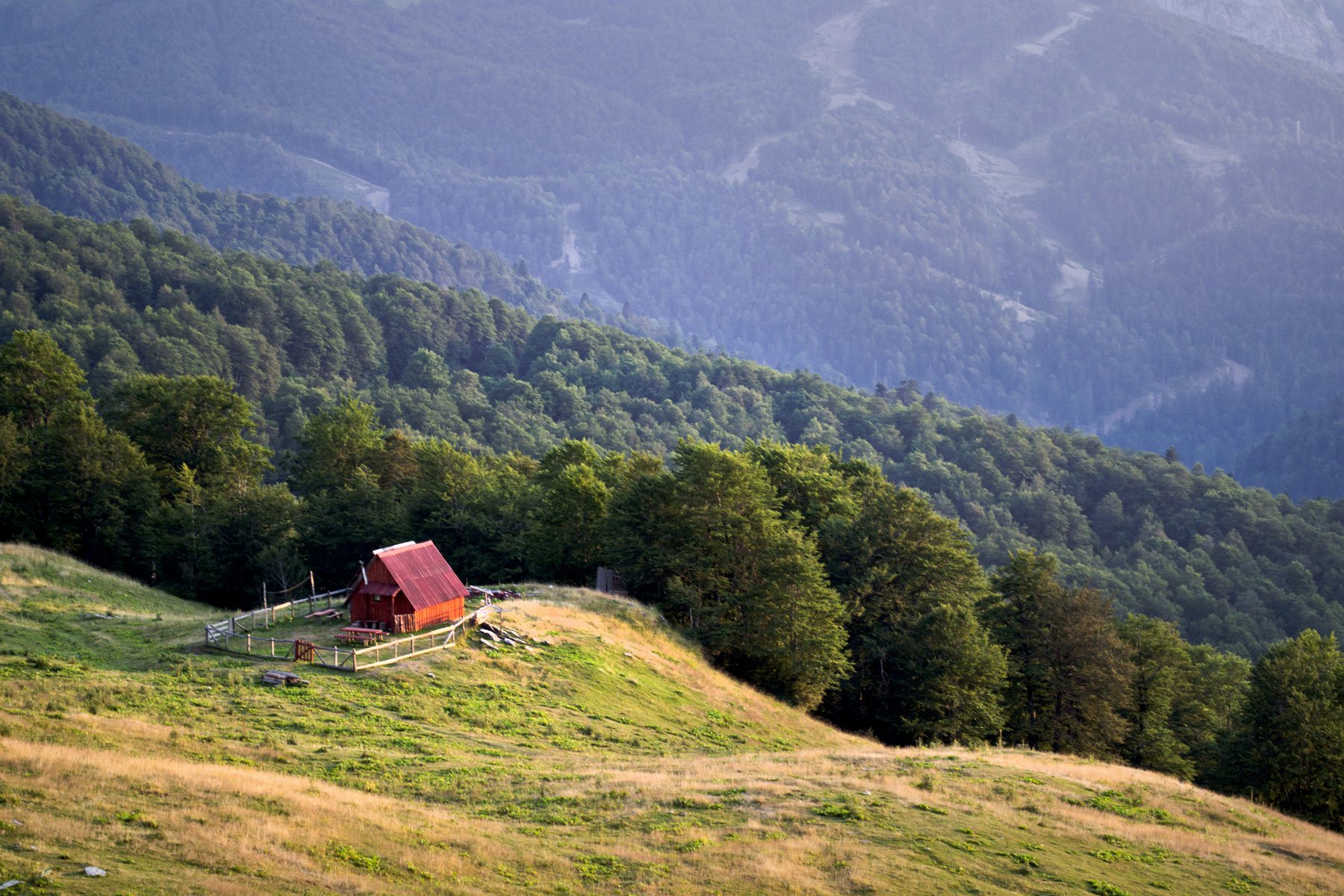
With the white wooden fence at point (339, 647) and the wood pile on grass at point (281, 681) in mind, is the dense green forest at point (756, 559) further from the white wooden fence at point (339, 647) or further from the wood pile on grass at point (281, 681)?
the wood pile on grass at point (281, 681)

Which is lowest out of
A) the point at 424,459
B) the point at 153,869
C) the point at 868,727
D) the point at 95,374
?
the point at 868,727

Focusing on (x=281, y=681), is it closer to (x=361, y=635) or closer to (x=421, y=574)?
(x=361, y=635)

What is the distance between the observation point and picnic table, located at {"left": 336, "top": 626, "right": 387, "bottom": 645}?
5006cm

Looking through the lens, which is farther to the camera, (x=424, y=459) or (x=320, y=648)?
(x=424, y=459)

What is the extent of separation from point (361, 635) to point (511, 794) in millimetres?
19125

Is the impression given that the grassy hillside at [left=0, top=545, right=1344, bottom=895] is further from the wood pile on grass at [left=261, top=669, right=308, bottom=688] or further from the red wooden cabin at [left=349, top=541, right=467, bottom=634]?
the red wooden cabin at [left=349, top=541, right=467, bottom=634]

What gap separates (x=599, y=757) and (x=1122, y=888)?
1868 centimetres

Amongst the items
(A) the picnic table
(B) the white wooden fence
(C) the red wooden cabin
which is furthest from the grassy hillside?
(C) the red wooden cabin

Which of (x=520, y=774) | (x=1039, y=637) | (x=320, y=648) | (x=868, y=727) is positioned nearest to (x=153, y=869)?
(x=520, y=774)

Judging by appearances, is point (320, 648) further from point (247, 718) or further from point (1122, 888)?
point (1122, 888)

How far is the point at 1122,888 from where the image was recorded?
32312 millimetres

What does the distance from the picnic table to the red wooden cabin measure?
1277 mm

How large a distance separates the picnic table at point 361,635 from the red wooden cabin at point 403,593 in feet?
4.19

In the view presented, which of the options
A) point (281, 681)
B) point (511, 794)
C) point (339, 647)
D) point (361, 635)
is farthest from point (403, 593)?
point (511, 794)
